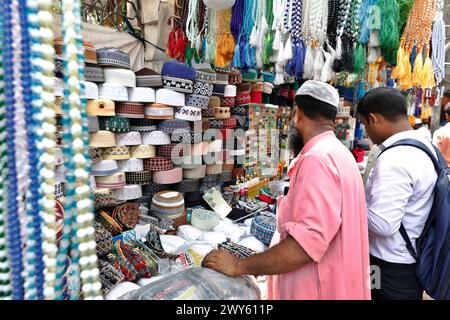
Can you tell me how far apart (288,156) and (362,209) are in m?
2.97

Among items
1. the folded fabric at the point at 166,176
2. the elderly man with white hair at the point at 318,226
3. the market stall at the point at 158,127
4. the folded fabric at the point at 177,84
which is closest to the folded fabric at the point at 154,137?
the market stall at the point at 158,127

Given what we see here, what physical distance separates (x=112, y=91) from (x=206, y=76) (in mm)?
779

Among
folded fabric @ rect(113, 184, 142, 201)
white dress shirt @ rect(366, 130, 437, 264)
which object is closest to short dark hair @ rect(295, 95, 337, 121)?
white dress shirt @ rect(366, 130, 437, 264)

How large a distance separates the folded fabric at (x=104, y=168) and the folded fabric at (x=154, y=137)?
0.93 ft

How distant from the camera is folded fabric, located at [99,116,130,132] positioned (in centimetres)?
204

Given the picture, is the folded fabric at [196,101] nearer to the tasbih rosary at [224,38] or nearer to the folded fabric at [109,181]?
the tasbih rosary at [224,38]

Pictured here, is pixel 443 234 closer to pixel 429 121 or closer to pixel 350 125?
pixel 350 125

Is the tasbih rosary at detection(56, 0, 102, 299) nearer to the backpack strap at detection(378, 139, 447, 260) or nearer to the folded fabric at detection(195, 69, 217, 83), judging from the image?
the backpack strap at detection(378, 139, 447, 260)

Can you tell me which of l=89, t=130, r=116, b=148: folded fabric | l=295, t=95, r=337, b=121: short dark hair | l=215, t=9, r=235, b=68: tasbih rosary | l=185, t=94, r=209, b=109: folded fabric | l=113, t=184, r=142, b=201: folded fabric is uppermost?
l=215, t=9, r=235, b=68: tasbih rosary

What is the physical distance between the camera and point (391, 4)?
74.7 inches

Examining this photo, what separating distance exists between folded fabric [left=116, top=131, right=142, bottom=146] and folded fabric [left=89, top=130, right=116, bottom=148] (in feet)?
0.26

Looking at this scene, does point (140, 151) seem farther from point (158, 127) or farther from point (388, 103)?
point (388, 103)
